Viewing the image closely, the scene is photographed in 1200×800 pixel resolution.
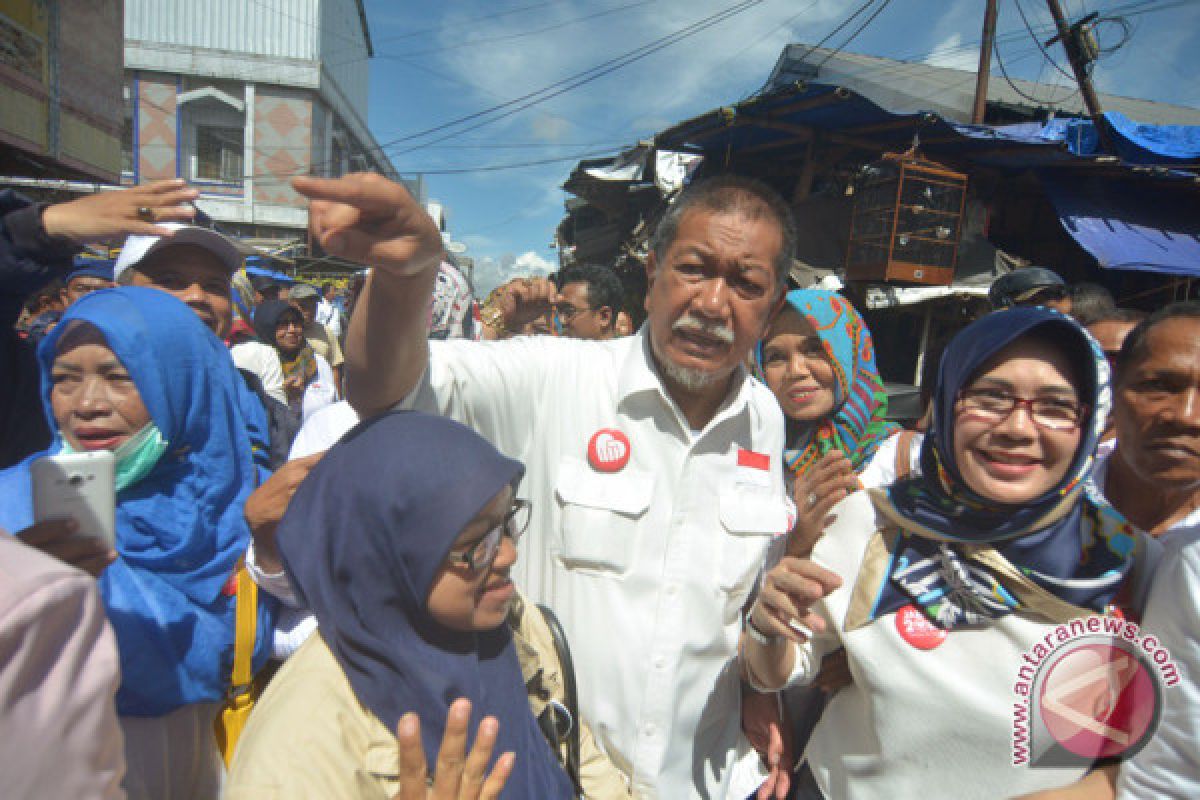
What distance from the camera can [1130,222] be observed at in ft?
25.8

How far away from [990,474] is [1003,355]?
0.30m

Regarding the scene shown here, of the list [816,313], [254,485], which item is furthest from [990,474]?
[254,485]

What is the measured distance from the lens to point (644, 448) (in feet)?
5.89

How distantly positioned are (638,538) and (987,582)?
87 centimetres

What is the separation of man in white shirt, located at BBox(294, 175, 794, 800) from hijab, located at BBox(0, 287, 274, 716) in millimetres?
978

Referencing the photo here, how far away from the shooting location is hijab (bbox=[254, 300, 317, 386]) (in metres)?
5.42

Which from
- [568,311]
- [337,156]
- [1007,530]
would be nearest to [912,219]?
[568,311]

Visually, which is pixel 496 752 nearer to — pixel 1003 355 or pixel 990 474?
pixel 990 474

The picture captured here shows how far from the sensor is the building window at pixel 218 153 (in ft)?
73.7

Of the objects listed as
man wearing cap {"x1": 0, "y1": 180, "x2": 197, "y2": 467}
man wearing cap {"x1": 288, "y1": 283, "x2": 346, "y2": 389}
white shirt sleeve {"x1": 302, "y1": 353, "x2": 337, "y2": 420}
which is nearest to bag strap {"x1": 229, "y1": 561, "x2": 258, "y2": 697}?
man wearing cap {"x1": 0, "y1": 180, "x2": 197, "y2": 467}

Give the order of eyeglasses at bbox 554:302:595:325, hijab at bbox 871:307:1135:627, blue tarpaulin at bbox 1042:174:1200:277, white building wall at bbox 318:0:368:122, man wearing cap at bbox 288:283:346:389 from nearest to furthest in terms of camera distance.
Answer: hijab at bbox 871:307:1135:627
eyeglasses at bbox 554:302:595:325
man wearing cap at bbox 288:283:346:389
blue tarpaulin at bbox 1042:174:1200:277
white building wall at bbox 318:0:368:122

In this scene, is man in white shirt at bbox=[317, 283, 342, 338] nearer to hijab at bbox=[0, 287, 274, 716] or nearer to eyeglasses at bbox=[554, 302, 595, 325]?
eyeglasses at bbox=[554, 302, 595, 325]

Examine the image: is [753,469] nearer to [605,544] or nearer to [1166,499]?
[605,544]

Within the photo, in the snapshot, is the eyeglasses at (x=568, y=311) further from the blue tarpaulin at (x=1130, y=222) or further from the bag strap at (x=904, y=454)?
the blue tarpaulin at (x=1130, y=222)
